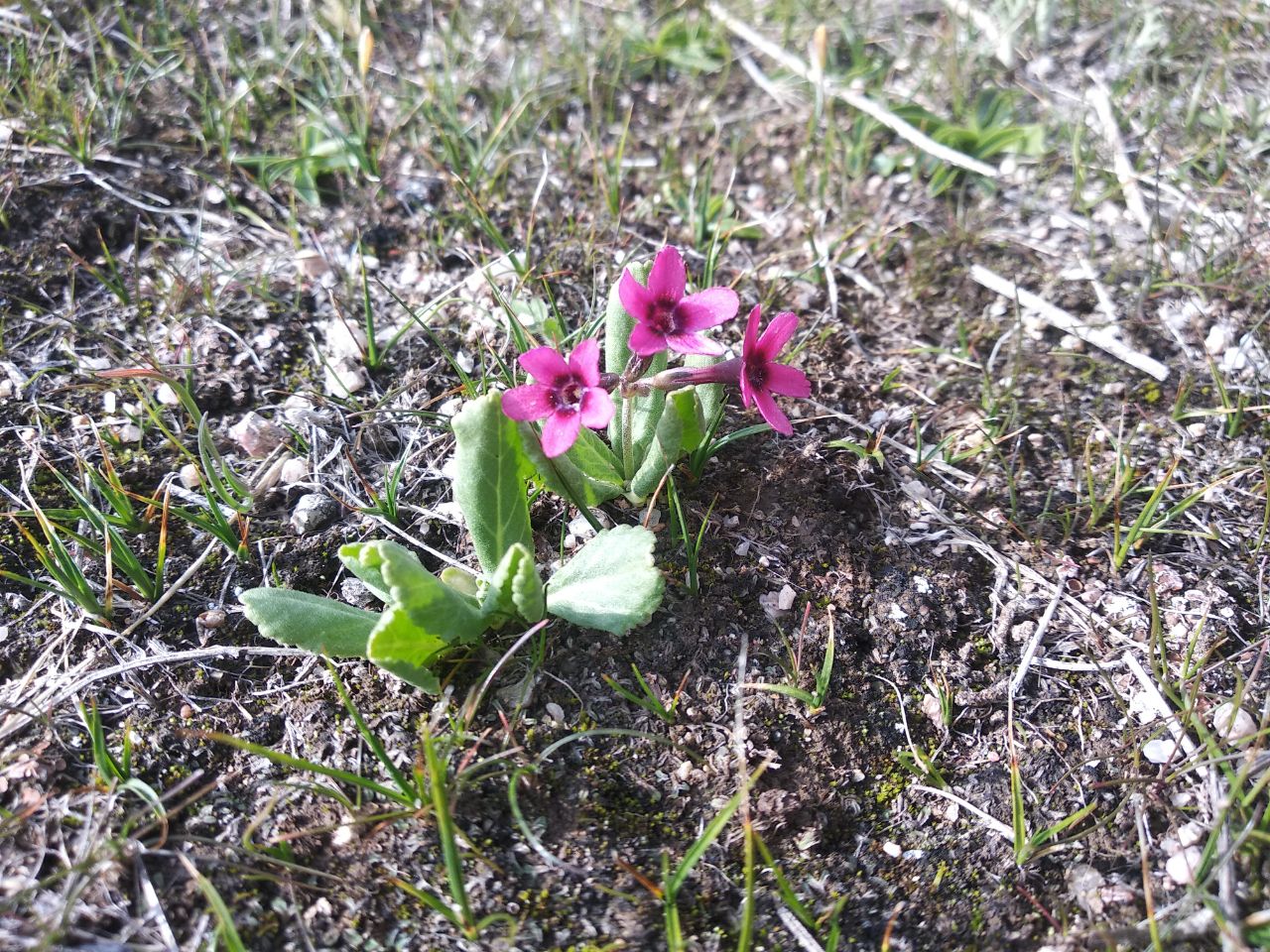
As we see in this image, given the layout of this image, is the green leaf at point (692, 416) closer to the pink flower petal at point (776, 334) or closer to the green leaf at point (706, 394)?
the green leaf at point (706, 394)

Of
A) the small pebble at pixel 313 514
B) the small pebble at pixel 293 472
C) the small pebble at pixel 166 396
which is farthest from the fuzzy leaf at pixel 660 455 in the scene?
the small pebble at pixel 166 396

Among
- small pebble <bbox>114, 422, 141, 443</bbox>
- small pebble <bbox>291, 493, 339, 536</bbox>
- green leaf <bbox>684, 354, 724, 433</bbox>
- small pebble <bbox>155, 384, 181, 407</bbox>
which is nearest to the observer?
green leaf <bbox>684, 354, 724, 433</bbox>

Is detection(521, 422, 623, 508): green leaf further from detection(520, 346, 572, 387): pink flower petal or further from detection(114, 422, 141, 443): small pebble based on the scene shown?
detection(114, 422, 141, 443): small pebble

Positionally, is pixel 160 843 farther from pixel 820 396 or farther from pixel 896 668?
pixel 820 396

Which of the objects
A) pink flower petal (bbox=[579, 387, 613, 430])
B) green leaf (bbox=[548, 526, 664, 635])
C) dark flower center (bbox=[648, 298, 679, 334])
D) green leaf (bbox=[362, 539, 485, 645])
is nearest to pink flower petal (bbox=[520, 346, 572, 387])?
pink flower petal (bbox=[579, 387, 613, 430])

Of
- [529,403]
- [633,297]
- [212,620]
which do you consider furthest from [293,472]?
[633,297]

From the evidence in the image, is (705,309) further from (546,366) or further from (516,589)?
(516,589)
